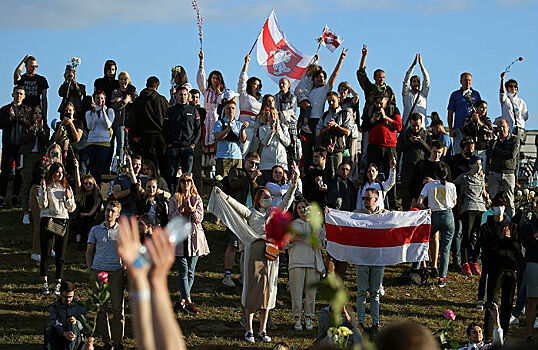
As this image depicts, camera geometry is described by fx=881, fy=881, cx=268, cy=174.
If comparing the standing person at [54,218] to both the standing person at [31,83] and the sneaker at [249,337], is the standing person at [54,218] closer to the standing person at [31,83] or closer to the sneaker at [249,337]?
the sneaker at [249,337]

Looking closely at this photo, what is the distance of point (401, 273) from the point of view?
14.4m

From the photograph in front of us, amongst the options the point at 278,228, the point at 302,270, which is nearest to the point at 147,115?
the point at 302,270

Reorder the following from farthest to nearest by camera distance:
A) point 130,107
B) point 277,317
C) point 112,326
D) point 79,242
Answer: point 130,107 → point 79,242 → point 277,317 → point 112,326

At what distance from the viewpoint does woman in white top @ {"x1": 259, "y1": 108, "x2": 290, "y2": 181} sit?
14211mm

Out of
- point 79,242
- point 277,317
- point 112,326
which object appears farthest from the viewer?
point 79,242

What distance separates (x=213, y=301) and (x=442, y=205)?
3.82 metres

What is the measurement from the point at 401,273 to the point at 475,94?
13.9ft

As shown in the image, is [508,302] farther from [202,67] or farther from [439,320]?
[202,67]

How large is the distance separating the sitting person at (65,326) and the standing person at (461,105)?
8.79 meters

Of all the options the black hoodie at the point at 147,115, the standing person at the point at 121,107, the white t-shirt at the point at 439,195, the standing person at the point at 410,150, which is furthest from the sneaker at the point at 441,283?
the standing person at the point at 121,107

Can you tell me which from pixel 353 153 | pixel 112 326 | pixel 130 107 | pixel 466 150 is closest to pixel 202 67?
pixel 130 107

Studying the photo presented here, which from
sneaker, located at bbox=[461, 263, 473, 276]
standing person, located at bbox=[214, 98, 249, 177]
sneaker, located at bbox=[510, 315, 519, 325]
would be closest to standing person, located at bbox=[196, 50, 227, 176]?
standing person, located at bbox=[214, 98, 249, 177]

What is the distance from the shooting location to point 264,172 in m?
14.2

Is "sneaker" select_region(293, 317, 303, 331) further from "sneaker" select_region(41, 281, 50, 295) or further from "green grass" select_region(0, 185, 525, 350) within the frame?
"sneaker" select_region(41, 281, 50, 295)
